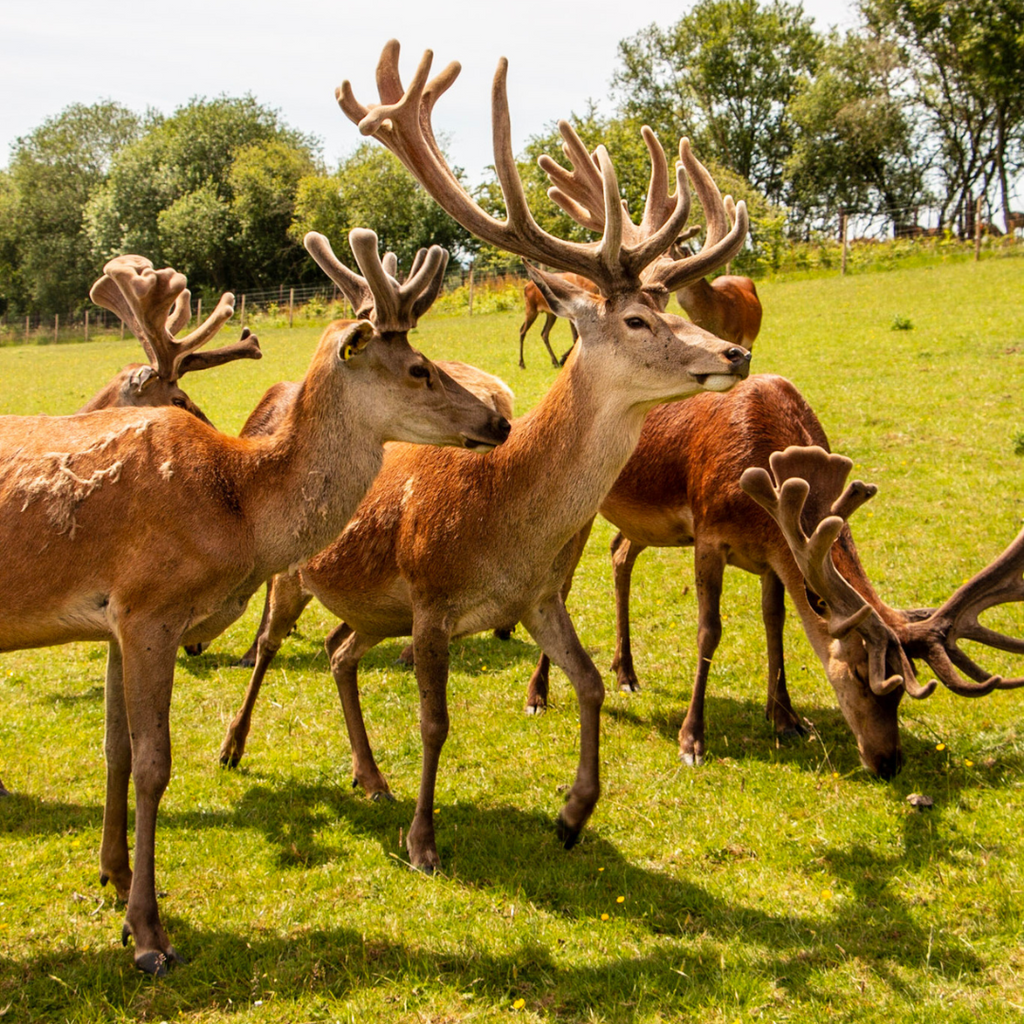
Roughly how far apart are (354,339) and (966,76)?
55.0 metres

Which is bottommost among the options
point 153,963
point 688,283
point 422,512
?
point 153,963

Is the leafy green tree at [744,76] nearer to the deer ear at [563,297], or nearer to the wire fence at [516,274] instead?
the wire fence at [516,274]

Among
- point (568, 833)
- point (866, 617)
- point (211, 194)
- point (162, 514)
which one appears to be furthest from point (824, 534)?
point (211, 194)

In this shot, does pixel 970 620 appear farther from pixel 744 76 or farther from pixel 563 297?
pixel 744 76

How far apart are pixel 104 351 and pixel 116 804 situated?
38.7 m

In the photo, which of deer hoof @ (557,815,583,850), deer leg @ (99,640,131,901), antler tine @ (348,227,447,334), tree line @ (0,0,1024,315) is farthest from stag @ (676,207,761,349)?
tree line @ (0,0,1024,315)

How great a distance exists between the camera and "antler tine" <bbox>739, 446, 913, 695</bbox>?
5.21m

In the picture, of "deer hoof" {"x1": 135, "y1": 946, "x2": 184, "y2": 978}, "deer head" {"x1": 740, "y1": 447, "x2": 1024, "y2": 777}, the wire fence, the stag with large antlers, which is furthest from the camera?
the wire fence

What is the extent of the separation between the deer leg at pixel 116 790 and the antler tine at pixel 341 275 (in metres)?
2.10

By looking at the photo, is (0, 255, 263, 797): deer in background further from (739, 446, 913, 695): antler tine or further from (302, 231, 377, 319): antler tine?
(739, 446, 913, 695): antler tine

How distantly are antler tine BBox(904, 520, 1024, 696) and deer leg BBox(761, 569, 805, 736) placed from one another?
1.17 metres

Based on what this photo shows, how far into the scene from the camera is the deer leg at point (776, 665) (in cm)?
651

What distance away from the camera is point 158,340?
7816 mm

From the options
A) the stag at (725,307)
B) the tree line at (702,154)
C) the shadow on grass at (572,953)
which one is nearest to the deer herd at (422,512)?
the shadow on grass at (572,953)
